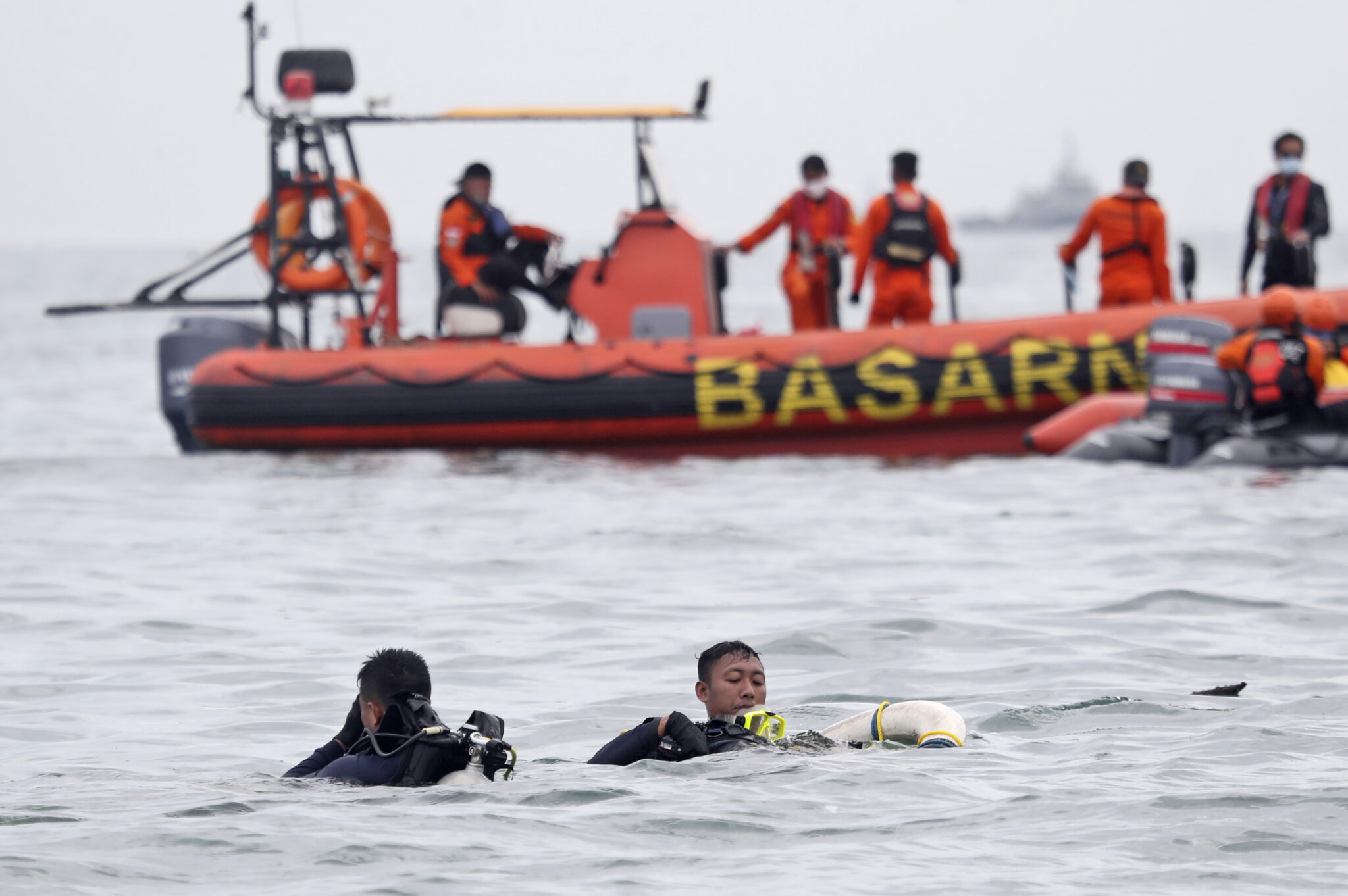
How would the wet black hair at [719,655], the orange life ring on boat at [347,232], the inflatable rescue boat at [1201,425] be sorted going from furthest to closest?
the orange life ring on boat at [347,232] → the inflatable rescue boat at [1201,425] → the wet black hair at [719,655]

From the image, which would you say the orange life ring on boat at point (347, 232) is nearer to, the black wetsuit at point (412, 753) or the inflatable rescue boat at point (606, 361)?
the inflatable rescue boat at point (606, 361)

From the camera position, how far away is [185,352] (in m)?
14.0

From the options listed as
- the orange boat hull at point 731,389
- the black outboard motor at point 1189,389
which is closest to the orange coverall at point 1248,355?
the black outboard motor at point 1189,389

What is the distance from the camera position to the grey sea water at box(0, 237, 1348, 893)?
422 cm

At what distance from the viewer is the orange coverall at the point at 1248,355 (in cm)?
1059

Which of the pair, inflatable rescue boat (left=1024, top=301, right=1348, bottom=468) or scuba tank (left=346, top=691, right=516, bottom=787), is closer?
scuba tank (left=346, top=691, right=516, bottom=787)

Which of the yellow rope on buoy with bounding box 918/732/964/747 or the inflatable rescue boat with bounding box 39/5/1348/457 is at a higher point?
the inflatable rescue boat with bounding box 39/5/1348/457

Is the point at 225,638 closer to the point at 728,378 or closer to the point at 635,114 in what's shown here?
the point at 728,378

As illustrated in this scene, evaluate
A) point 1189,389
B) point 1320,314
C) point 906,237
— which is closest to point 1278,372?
point 1189,389

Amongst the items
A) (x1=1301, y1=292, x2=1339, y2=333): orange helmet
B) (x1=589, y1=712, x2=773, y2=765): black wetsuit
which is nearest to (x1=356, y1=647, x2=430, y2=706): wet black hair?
(x1=589, y1=712, x2=773, y2=765): black wetsuit

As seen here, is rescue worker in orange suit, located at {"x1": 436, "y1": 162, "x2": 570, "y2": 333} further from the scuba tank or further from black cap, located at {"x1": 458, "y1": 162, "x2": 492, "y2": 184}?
the scuba tank

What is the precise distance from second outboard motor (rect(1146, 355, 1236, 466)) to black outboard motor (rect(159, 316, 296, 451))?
625cm

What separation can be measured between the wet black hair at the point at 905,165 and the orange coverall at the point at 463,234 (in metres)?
2.33

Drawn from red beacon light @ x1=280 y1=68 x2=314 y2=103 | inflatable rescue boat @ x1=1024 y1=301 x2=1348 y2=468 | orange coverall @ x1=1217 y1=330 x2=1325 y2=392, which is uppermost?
red beacon light @ x1=280 y1=68 x2=314 y2=103
